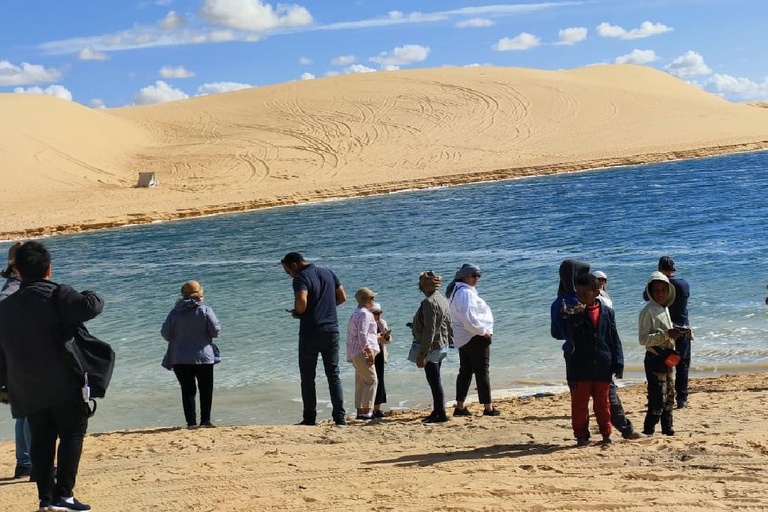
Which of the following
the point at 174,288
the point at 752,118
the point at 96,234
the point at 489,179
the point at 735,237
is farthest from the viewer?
the point at 752,118

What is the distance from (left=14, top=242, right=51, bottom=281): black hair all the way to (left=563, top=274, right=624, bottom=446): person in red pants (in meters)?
3.45

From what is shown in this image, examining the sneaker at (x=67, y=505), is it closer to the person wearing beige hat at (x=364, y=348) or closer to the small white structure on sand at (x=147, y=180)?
the person wearing beige hat at (x=364, y=348)

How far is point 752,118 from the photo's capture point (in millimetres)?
73375

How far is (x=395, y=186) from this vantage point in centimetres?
4894

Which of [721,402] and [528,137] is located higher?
[528,137]

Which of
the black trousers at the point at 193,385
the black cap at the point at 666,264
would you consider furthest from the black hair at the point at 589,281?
the black trousers at the point at 193,385

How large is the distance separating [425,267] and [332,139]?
42.9 metres

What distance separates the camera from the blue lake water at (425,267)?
11398mm

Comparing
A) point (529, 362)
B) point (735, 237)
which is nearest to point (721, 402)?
point (529, 362)

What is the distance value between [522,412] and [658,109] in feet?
230

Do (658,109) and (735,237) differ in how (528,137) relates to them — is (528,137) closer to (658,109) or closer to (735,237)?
(658,109)

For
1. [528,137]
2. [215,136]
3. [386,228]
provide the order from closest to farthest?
[386,228] → [528,137] → [215,136]

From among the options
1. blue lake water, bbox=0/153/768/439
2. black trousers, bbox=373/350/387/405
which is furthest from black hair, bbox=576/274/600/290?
blue lake water, bbox=0/153/768/439

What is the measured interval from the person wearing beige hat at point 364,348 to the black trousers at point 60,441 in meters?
3.54
